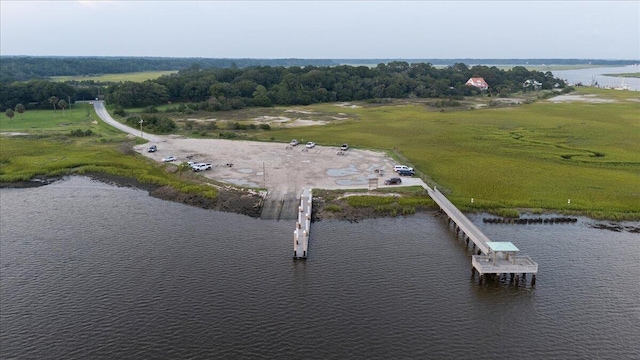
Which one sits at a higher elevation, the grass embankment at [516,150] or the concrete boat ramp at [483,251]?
the grass embankment at [516,150]

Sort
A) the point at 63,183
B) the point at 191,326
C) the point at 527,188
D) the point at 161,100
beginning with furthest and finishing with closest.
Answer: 1. the point at 161,100
2. the point at 63,183
3. the point at 527,188
4. the point at 191,326

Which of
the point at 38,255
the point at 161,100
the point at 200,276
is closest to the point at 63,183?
the point at 38,255

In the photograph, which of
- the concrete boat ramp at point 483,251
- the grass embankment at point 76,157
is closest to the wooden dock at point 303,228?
the concrete boat ramp at point 483,251

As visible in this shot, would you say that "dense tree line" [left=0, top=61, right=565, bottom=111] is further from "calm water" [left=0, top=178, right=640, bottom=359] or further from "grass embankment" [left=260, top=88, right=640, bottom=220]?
"calm water" [left=0, top=178, right=640, bottom=359]

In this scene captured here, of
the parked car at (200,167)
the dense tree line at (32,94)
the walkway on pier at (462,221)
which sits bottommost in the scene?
the walkway on pier at (462,221)

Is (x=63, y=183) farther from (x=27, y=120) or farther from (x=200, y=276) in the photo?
(x=27, y=120)

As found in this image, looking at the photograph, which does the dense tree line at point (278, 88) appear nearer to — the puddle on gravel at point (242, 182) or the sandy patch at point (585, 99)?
the sandy patch at point (585, 99)

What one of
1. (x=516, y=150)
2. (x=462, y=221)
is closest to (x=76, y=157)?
(x=462, y=221)

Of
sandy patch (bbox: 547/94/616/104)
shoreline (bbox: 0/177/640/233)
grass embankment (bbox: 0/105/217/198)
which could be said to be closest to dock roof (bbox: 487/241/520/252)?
shoreline (bbox: 0/177/640/233)
